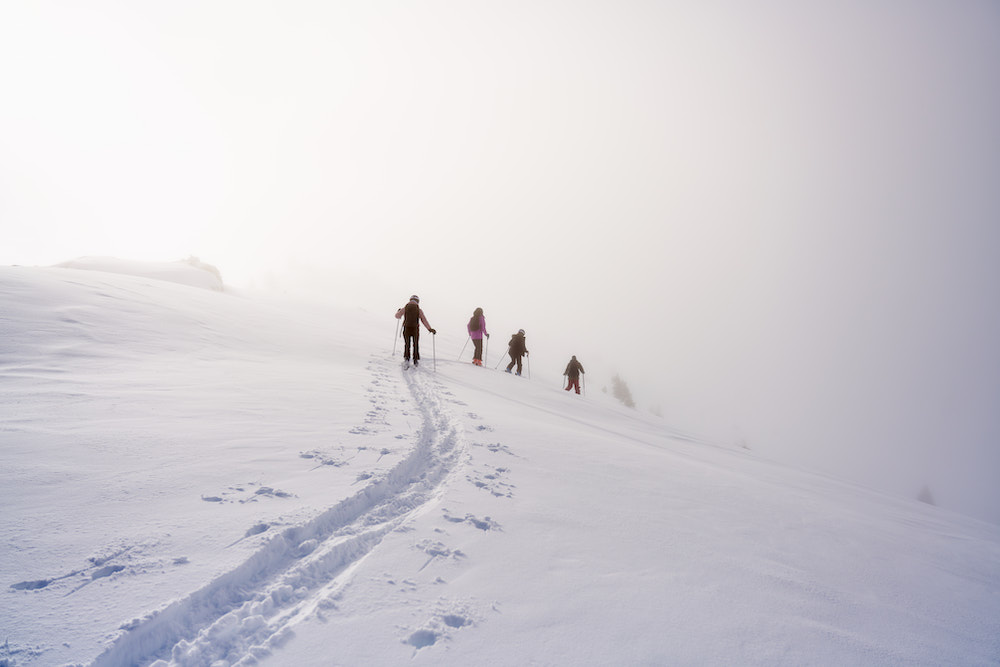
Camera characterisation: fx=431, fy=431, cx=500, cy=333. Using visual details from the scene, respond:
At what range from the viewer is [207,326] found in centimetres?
1169

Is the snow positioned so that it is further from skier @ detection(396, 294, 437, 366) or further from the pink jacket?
the pink jacket

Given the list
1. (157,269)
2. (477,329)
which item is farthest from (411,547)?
(157,269)

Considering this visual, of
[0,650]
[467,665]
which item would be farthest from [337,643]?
[0,650]

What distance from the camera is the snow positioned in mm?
2355

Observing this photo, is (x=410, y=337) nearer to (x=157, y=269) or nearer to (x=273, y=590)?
(x=273, y=590)

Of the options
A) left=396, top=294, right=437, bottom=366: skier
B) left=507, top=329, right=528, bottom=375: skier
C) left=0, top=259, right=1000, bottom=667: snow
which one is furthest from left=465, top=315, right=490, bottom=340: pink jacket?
left=0, top=259, right=1000, bottom=667: snow

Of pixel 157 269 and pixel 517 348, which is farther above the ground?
pixel 157 269

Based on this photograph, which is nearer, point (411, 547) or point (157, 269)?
point (411, 547)

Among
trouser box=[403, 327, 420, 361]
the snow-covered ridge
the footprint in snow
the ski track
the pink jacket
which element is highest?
the snow-covered ridge

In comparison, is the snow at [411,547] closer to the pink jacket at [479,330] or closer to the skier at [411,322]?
the skier at [411,322]

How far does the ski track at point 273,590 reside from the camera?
220 cm

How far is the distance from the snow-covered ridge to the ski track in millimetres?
28204

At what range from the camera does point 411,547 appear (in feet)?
10.6

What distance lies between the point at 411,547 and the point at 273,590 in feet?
3.04
